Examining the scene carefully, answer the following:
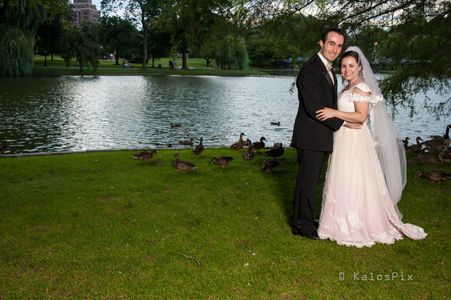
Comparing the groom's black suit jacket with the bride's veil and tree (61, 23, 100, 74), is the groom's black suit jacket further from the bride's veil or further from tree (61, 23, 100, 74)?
tree (61, 23, 100, 74)

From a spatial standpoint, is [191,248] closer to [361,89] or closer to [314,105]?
[314,105]

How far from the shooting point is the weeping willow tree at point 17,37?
39.9 metres

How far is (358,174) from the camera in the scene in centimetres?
524

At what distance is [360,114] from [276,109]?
25.0 m

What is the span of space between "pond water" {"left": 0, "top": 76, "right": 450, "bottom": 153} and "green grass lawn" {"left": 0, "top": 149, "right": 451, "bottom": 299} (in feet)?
30.7

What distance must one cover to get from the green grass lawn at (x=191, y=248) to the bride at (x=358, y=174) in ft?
0.65

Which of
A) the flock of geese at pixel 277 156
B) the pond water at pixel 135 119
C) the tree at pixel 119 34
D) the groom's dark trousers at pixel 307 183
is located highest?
the tree at pixel 119 34

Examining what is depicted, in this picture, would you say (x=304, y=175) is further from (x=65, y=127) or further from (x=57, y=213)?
(x=65, y=127)

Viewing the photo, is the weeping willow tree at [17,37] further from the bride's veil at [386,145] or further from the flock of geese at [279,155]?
the bride's veil at [386,145]

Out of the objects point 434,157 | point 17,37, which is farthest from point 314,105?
point 17,37

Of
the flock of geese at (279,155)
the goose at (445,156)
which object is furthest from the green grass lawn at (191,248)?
the goose at (445,156)

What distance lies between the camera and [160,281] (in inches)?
175

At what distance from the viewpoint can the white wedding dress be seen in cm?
523

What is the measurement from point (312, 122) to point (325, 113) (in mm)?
232
